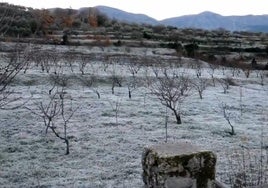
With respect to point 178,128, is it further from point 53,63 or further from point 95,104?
point 53,63

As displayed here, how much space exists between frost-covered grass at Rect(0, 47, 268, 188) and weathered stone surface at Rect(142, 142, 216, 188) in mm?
5032

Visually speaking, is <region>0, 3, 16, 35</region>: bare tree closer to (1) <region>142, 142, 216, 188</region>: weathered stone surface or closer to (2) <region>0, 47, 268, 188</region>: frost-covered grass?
(1) <region>142, 142, 216, 188</region>: weathered stone surface

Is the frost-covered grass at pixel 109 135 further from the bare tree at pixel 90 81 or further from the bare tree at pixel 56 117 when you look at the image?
the bare tree at pixel 90 81

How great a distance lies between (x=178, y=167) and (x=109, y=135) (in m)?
9.35

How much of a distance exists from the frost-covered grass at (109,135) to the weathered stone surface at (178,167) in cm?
503

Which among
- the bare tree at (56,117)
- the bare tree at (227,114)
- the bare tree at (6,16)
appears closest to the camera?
the bare tree at (6,16)

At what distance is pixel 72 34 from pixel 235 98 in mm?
39597

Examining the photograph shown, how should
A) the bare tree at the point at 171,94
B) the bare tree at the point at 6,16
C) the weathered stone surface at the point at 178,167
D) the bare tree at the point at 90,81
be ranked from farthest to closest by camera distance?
the bare tree at the point at 90,81 → the bare tree at the point at 171,94 → the bare tree at the point at 6,16 → the weathered stone surface at the point at 178,167

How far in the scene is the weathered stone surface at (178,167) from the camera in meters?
3.96

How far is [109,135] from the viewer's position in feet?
43.4

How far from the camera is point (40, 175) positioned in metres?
9.73

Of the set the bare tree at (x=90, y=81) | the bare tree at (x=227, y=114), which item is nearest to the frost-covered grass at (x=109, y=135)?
the bare tree at (x=227, y=114)

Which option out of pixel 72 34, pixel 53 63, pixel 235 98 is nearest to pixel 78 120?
pixel 235 98

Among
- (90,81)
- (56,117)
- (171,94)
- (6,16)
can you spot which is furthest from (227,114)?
(6,16)
